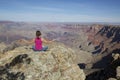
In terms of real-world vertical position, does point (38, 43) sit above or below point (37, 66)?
above

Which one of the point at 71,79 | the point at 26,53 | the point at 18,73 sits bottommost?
the point at 71,79

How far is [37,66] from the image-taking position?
78.0 feet

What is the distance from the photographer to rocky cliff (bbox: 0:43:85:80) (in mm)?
23359

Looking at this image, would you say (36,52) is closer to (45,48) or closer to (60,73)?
(45,48)

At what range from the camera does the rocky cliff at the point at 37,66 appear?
23359mm

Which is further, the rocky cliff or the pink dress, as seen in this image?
the pink dress

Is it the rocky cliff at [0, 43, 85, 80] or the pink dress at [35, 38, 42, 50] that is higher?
the pink dress at [35, 38, 42, 50]

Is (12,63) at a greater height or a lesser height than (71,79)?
greater

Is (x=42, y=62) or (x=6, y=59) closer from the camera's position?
(x=42, y=62)

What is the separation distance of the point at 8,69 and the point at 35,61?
3214mm

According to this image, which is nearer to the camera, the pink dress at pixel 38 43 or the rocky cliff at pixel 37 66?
the rocky cliff at pixel 37 66

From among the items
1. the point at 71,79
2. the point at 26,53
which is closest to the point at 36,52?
the point at 26,53

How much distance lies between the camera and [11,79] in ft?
77.1

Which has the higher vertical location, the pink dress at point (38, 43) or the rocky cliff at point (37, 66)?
the pink dress at point (38, 43)
